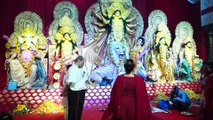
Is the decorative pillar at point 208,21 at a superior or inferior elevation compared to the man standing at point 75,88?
superior

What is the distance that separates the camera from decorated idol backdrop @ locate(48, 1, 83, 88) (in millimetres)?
6461

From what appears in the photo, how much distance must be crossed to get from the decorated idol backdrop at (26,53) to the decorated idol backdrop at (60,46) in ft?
0.75

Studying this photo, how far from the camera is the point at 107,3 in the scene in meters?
7.23

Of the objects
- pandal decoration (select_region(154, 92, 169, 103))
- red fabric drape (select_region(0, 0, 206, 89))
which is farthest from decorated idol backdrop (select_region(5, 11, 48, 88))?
pandal decoration (select_region(154, 92, 169, 103))

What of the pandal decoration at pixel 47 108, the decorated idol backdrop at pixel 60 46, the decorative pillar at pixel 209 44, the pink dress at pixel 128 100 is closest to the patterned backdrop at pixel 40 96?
the pandal decoration at pixel 47 108

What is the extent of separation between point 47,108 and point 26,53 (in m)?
1.59

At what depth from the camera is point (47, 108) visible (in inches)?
221

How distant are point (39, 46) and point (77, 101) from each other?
3.31 meters

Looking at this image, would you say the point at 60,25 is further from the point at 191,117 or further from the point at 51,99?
the point at 191,117

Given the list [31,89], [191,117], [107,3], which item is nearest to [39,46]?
[31,89]

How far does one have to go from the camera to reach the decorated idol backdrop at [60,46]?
21.2 ft

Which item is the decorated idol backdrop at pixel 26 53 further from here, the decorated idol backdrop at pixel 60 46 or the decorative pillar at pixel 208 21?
the decorative pillar at pixel 208 21

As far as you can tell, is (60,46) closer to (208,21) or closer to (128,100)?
(128,100)

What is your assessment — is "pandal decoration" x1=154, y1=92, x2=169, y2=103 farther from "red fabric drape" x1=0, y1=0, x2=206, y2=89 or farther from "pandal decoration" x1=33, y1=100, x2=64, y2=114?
"pandal decoration" x1=33, y1=100, x2=64, y2=114
